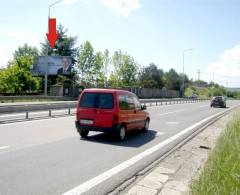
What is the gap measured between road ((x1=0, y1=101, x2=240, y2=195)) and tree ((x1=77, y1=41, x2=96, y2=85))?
243 ft

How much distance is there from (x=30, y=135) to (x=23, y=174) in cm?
623

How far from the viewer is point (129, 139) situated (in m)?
14.2

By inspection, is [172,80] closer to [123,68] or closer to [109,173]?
[123,68]

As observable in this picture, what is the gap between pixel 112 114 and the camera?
43.2 ft

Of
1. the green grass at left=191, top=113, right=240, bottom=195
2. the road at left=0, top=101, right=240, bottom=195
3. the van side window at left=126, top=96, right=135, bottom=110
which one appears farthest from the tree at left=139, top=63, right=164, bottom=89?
the green grass at left=191, top=113, right=240, bottom=195

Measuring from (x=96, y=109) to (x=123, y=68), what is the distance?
270 feet

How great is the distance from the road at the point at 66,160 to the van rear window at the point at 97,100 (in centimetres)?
114

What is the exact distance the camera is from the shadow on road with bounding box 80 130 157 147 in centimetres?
1287

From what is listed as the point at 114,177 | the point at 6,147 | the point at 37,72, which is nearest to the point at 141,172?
the point at 114,177

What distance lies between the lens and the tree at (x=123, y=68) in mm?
95312

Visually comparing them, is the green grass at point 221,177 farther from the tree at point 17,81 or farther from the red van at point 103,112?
the tree at point 17,81

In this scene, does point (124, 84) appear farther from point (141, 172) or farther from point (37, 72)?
point (141, 172)

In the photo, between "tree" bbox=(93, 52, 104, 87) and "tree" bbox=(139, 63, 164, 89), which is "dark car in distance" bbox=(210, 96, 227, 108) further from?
"tree" bbox=(139, 63, 164, 89)

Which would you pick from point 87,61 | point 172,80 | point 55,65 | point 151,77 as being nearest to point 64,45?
point 87,61
